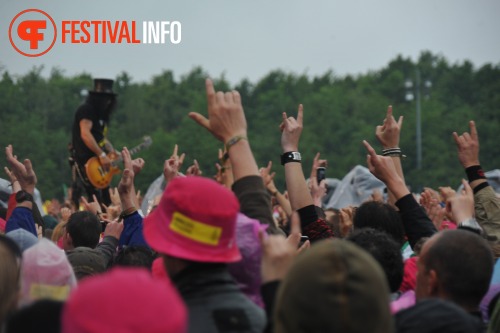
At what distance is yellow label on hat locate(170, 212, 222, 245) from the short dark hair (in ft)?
9.60

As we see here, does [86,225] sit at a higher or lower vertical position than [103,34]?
lower

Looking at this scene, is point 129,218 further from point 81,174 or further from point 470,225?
point 81,174

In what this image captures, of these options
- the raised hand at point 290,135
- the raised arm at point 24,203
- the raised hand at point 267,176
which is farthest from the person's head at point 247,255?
the raised hand at point 267,176

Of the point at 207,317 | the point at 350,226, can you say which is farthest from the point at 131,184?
the point at 207,317

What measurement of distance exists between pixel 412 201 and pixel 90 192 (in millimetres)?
9044

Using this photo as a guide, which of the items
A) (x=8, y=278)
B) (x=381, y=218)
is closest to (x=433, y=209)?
(x=381, y=218)

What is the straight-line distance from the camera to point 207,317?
3.09m

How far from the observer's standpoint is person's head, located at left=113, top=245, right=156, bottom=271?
495 centimetres

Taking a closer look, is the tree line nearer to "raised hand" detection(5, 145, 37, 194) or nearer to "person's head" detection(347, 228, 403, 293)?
"raised hand" detection(5, 145, 37, 194)

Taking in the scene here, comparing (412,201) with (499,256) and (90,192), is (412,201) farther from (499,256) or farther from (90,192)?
(90,192)

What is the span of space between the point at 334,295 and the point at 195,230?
0.77 meters

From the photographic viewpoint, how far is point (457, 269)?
3.62 meters

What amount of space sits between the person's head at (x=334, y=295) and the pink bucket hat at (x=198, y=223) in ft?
1.90

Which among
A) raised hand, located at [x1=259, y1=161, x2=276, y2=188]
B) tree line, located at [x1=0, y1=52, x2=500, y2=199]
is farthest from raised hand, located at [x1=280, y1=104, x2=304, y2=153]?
tree line, located at [x1=0, y1=52, x2=500, y2=199]
